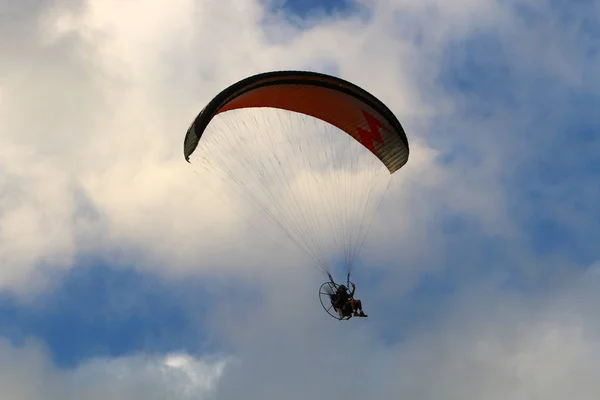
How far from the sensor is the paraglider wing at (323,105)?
34906 millimetres

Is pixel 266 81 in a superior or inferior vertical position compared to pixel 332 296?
superior

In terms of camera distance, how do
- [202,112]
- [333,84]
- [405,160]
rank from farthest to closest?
[405,160] → [333,84] → [202,112]

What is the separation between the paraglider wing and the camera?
34.9 m

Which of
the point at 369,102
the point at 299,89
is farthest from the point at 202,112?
the point at 369,102

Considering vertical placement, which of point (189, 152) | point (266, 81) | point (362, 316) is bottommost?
point (362, 316)

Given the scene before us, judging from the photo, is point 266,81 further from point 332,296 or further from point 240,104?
point 332,296

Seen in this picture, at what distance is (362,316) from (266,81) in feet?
34.4

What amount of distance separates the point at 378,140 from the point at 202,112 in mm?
9149

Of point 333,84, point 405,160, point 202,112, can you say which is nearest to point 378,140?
point 405,160

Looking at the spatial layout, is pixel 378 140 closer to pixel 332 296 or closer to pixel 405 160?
pixel 405 160

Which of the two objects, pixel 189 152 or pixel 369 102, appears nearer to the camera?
pixel 189 152

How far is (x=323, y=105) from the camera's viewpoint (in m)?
38.6

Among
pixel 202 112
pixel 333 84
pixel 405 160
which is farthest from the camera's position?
pixel 405 160

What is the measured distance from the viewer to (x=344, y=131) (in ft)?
131
